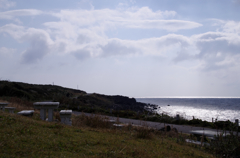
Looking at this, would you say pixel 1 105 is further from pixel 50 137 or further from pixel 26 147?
pixel 26 147

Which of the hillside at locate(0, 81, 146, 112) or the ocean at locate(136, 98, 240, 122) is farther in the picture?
the ocean at locate(136, 98, 240, 122)

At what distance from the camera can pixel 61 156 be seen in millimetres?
4703

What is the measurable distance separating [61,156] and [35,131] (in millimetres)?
2348

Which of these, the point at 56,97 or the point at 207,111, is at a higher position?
the point at 56,97

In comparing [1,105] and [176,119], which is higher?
[1,105]

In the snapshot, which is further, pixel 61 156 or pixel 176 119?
pixel 176 119

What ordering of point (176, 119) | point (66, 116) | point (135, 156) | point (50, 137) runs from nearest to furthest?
point (135, 156) → point (50, 137) → point (66, 116) → point (176, 119)

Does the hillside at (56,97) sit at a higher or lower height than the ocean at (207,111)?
higher

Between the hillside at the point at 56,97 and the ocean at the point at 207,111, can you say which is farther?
the ocean at the point at 207,111

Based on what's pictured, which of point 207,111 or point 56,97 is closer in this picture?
point 56,97

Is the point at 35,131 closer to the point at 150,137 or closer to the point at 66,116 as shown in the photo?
the point at 66,116

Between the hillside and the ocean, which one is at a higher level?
the hillside

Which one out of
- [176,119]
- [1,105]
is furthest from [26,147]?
[176,119]

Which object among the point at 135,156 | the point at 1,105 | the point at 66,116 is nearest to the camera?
the point at 135,156
